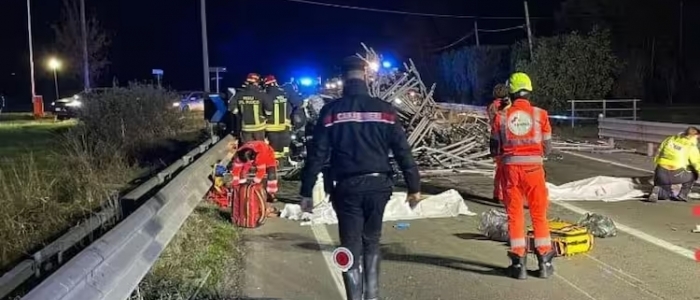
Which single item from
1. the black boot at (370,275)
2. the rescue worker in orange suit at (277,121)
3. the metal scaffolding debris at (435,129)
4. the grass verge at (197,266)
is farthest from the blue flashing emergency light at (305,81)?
the black boot at (370,275)

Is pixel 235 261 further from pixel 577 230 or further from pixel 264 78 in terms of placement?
pixel 264 78

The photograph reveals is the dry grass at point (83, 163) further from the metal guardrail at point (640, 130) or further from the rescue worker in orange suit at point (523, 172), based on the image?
the metal guardrail at point (640, 130)

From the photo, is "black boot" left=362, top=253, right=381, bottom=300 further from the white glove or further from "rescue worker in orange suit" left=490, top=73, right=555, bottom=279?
"rescue worker in orange suit" left=490, top=73, right=555, bottom=279

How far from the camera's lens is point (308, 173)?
6.00 meters

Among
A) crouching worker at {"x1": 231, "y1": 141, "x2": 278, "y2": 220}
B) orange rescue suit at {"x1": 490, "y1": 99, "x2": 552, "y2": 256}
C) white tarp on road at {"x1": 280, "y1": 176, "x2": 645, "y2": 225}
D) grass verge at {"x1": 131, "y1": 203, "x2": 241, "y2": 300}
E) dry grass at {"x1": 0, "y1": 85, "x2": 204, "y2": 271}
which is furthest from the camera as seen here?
white tarp on road at {"x1": 280, "y1": 176, "x2": 645, "y2": 225}

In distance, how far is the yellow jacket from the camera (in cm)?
1154

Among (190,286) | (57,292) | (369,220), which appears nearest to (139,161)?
(190,286)

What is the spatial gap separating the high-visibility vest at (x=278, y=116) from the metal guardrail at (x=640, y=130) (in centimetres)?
838

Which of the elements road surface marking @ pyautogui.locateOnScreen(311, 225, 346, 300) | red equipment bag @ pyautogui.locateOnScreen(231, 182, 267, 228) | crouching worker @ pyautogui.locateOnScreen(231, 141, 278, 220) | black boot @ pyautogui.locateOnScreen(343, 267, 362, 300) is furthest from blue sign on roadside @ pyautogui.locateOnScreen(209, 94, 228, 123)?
black boot @ pyautogui.locateOnScreen(343, 267, 362, 300)

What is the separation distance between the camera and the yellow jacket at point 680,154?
1154cm

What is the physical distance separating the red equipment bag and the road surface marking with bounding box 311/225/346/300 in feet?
2.32

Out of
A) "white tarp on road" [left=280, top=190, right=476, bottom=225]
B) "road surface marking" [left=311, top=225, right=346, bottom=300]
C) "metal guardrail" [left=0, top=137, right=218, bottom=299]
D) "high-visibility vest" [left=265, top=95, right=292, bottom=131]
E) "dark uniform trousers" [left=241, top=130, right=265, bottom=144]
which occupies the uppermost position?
"high-visibility vest" [left=265, top=95, right=292, bottom=131]

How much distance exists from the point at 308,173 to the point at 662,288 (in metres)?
3.16

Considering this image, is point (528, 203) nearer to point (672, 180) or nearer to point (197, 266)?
point (197, 266)
